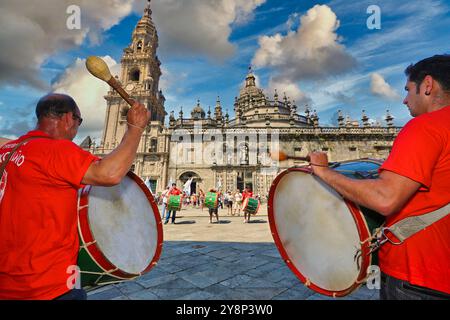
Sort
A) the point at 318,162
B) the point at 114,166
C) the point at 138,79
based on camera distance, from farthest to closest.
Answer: the point at 138,79, the point at 318,162, the point at 114,166

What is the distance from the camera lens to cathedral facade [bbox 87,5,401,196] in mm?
32031

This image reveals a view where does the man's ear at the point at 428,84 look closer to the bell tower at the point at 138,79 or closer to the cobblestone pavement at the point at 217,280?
the cobblestone pavement at the point at 217,280

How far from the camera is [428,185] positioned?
3.75 ft

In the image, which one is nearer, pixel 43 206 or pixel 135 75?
pixel 43 206

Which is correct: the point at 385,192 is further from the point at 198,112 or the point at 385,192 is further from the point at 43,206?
the point at 198,112

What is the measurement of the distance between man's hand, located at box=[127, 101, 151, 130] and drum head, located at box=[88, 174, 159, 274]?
0.75 m

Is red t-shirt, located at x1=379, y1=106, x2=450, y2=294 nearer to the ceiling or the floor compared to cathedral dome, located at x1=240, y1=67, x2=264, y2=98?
nearer to the floor

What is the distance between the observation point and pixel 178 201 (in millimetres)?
10789

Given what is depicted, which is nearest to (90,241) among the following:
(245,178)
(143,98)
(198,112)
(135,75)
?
(245,178)

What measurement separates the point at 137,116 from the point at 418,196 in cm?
175

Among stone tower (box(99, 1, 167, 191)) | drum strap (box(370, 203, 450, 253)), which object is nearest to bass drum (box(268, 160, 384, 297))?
drum strap (box(370, 203, 450, 253))

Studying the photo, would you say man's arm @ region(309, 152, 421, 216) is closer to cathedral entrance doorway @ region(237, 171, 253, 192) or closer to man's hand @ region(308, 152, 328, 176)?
man's hand @ region(308, 152, 328, 176)

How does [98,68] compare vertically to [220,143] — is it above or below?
below

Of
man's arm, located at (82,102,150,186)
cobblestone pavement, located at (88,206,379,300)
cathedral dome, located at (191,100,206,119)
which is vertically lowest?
cobblestone pavement, located at (88,206,379,300)
